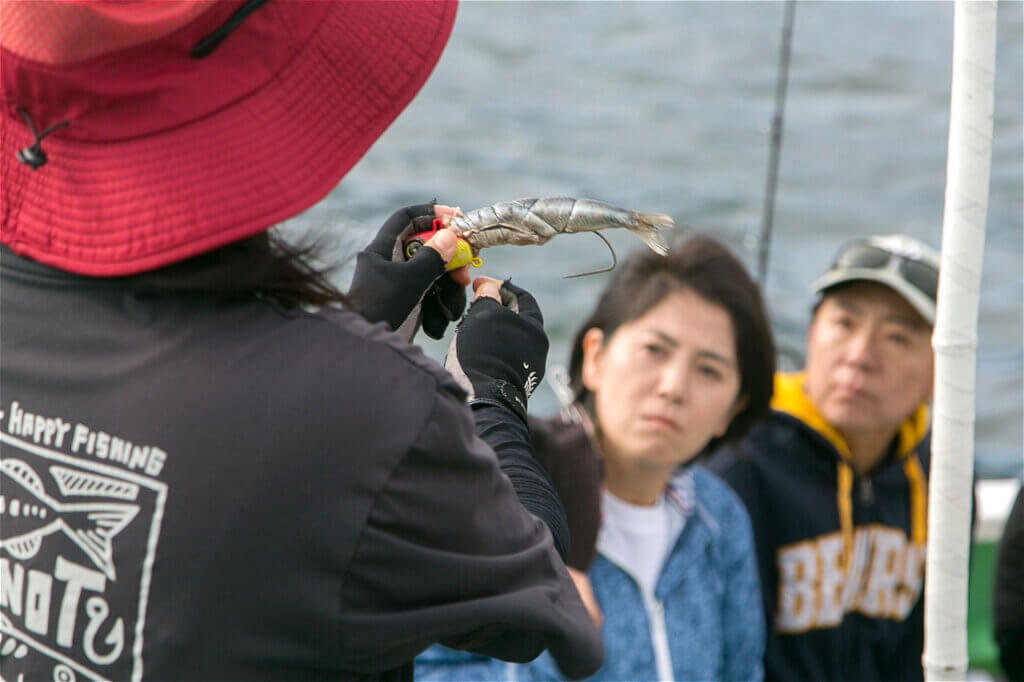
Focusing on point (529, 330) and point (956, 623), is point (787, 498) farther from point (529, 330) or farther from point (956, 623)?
point (529, 330)

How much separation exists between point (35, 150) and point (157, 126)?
0.09 m

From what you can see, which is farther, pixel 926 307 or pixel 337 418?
pixel 926 307

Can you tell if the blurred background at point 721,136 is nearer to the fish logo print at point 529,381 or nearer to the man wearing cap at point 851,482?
the man wearing cap at point 851,482

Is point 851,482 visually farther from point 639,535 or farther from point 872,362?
point 639,535

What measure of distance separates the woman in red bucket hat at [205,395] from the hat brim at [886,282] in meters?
1.87

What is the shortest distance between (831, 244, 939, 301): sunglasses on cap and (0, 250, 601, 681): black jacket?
1933 mm

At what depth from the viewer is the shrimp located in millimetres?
1225

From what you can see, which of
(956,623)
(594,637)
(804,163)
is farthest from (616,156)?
(594,637)

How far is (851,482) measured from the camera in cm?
265

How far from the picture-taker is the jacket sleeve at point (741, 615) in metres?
2.31

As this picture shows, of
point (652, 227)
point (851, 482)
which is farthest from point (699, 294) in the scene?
point (652, 227)

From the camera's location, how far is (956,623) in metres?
1.43

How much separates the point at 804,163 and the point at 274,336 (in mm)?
5299

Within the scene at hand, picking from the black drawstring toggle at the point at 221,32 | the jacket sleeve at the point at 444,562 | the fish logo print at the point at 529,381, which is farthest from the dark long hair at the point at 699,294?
the black drawstring toggle at the point at 221,32
